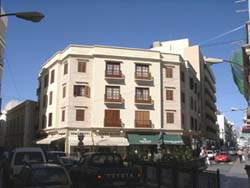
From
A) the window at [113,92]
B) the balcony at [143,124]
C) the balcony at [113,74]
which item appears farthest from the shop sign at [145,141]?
the balcony at [113,74]

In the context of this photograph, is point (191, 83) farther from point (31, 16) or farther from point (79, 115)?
point (31, 16)

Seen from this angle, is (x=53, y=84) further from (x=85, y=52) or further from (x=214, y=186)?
(x=214, y=186)

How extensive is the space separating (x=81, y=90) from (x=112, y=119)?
5.07 m

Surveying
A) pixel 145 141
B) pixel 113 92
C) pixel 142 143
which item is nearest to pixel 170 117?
pixel 145 141

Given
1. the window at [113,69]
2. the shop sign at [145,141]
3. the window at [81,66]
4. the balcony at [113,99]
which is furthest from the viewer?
the window at [113,69]

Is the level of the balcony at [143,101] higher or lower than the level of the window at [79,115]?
higher

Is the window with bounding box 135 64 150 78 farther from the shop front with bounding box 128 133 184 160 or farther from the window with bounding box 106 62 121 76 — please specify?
the shop front with bounding box 128 133 184 160

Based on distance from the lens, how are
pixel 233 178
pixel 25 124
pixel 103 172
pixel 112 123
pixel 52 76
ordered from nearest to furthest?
pixel 103 172 → pixel 233 178 → pixel 112 123 → pixel 52 76 → pixel 25 124

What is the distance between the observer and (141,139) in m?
45.8

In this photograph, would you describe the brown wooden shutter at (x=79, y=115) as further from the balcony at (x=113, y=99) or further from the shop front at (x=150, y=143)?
the shop front at (x=150, y=143)

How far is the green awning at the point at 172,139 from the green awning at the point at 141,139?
143 cm

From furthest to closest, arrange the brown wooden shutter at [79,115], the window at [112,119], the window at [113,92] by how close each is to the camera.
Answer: the window at [113,92], the window at [112,119], the brown wooden shutter at [79,115]

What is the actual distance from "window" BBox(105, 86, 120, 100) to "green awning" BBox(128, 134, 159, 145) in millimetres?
5022

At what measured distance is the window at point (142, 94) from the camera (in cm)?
4766
